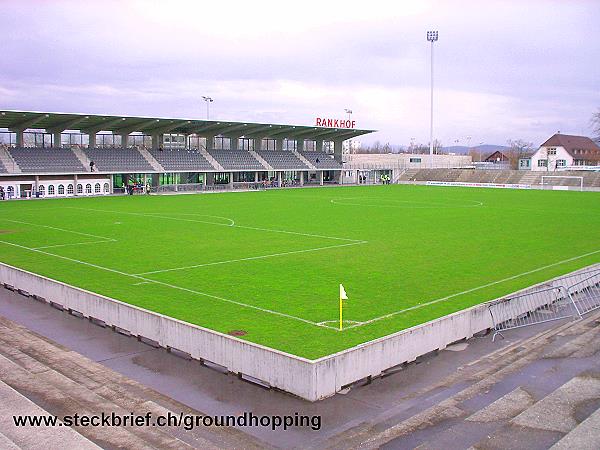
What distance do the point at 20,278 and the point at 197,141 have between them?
2413 inches

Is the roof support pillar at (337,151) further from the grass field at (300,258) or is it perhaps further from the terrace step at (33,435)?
the terrace step at (33,435)

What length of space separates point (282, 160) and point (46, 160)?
3370cm

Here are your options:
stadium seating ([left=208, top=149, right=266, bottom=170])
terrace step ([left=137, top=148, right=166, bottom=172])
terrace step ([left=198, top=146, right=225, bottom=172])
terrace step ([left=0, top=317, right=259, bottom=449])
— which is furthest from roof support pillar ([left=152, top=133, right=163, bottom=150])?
terrace step ([left=0, top=317, right=259, bottom=449])

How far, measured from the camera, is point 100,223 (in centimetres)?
3903

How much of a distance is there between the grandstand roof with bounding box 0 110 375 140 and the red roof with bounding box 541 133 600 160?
58.4m

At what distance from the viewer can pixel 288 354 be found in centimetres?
1231

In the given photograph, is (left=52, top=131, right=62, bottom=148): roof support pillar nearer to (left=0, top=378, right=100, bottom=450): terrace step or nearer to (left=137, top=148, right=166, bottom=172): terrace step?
(left=137, top=148, right=166, bottom=172): terrace step

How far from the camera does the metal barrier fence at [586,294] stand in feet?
63.1

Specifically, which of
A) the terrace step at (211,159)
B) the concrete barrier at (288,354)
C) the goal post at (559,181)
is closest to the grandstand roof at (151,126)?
the terrace step at (211,159)

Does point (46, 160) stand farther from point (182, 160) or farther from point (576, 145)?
point (576, 145)

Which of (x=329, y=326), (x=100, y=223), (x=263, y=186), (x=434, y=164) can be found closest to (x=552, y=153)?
(x=434, y=164)

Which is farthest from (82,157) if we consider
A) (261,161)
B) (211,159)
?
(261,161)

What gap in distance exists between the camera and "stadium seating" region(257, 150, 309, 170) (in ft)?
279

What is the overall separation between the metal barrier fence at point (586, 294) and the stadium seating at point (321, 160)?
6995cm
